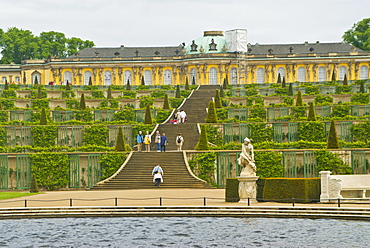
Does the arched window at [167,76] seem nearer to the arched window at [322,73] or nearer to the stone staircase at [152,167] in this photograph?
the arched window at [322,73]

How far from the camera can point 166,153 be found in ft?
132

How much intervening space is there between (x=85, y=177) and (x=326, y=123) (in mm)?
14671

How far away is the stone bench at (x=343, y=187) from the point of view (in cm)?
2872

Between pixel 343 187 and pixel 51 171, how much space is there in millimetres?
16111

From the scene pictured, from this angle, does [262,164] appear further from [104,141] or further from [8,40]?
[8,40]

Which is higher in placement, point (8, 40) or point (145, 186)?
point (8, 40)

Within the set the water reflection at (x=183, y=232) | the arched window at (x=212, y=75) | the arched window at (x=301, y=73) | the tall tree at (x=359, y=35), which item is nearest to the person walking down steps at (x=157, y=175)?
the water reflection at (x=183, y=232)

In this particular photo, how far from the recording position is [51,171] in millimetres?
39062

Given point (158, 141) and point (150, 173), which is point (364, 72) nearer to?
point (158, 141)

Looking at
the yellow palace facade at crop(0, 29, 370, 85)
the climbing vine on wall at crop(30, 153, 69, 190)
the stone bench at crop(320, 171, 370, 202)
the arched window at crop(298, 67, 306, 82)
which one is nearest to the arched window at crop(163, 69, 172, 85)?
the yellow palace facade at crop(0, 29, 370, 85)

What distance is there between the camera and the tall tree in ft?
332

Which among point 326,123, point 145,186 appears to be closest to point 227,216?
point 145,186

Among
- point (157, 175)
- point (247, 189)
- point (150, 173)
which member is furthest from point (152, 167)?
point (247, 189)

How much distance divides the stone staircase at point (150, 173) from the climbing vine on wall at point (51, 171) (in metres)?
2.95
